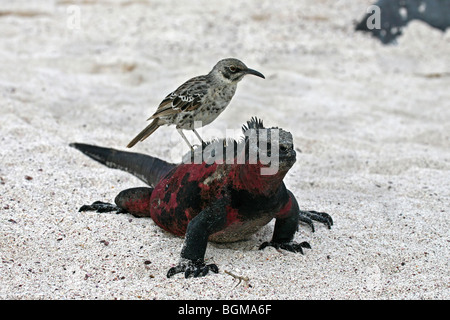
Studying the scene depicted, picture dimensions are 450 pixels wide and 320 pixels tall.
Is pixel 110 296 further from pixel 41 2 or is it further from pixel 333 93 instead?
pixel 41 2

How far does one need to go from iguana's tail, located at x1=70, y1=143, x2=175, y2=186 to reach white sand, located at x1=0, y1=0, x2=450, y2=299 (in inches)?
2.8

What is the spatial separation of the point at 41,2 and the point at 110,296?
7.35 meters

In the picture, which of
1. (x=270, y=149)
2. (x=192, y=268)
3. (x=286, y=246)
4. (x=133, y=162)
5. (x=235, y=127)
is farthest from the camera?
(x=235, y=127)

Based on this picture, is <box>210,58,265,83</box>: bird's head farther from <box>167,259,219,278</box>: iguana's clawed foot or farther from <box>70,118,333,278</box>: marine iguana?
<box>167,259,219,278</box>: iguana's clawed foot

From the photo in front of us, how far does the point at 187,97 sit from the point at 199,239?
84 cm

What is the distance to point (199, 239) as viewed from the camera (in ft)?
9.43

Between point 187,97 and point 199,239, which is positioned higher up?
point 187,97

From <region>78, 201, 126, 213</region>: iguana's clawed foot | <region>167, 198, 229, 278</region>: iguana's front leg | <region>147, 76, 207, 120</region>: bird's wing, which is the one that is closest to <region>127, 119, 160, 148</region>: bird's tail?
<region>147, 76, 207, 120</region>: bird's wing

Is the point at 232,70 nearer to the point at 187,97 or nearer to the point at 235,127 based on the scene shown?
Result: the point at 187,97

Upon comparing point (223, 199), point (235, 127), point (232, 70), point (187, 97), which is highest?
point (232, 70)

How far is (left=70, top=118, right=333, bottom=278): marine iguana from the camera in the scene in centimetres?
281

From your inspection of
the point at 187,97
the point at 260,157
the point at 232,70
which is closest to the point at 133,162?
the point at 187,97

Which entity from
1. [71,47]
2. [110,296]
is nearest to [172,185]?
[110,296]

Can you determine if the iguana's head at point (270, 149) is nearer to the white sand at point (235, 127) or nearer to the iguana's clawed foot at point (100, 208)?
the white sand at point (235, 127)
